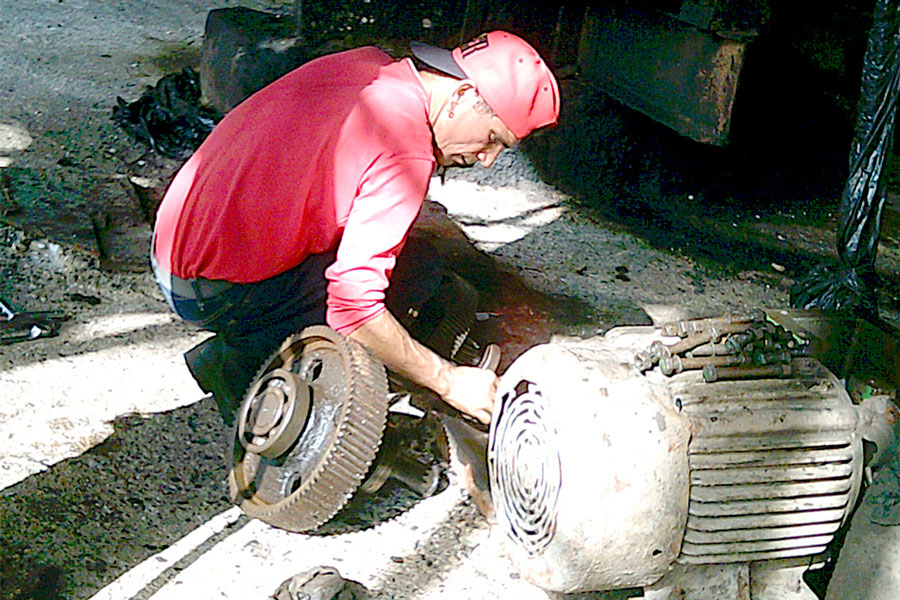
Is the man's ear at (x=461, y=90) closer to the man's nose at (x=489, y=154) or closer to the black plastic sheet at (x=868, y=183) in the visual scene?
the man's nose at (x=489, y=154)

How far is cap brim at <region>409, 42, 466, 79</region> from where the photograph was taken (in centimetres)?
224

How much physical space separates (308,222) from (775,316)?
1194 millimetres

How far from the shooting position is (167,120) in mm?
4621

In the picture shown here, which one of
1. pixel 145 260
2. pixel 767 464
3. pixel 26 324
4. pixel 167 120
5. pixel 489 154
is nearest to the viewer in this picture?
pixel 767 464

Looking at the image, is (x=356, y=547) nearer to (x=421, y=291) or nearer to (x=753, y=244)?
(x=421, y=291)

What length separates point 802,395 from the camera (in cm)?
190

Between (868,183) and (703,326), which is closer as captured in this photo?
(703,326)

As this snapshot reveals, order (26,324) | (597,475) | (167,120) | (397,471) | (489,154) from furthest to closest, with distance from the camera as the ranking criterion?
(167,120), (26,324), (397,471), (489,154), (597,475)

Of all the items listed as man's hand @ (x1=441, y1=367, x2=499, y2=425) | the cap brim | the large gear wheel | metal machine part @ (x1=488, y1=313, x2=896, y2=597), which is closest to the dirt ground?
the large gear wheel

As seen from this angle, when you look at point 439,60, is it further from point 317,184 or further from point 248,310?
point 248,310

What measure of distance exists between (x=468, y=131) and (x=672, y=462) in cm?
97

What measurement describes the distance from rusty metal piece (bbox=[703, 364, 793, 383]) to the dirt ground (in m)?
0.60

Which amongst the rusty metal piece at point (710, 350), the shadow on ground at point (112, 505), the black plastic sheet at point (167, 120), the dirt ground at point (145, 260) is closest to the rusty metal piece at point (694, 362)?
the rusty metal piece at point (710, 350)

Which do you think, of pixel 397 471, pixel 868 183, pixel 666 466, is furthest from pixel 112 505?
pixel 868 183
